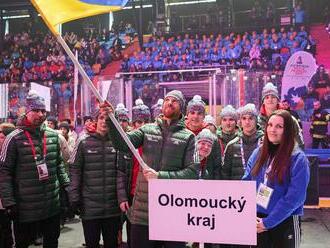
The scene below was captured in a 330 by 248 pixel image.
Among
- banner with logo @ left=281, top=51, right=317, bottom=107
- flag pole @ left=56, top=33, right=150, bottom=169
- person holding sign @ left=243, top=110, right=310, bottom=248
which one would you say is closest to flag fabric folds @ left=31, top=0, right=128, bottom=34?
flag pole @ left=56, top=33, right=150, bottom=169

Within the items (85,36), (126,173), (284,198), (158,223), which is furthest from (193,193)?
(85,36)

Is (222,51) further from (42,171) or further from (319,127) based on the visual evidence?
(42,171)

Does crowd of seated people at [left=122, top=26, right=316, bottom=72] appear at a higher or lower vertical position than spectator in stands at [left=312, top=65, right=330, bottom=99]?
higher

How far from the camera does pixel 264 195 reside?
294 centimetres

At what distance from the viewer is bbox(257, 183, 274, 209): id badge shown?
2.91 m

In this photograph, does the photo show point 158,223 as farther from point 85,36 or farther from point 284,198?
point 85,36

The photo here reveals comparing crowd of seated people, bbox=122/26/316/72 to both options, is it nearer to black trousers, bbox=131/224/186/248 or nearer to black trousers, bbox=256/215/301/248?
black trousers, bbox=131/224/186/248

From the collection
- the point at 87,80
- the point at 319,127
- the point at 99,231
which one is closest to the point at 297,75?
the point at 319,127

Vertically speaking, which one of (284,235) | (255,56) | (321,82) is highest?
(255,56)

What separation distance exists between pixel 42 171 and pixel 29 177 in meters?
0.13

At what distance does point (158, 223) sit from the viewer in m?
2.64

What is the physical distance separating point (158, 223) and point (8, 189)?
6.70 feet

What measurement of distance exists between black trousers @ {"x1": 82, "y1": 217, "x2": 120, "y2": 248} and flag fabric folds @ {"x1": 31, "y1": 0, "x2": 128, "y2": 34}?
2008 mm

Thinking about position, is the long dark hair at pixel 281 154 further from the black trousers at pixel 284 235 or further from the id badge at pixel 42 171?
the id badge at pixel 42 171
